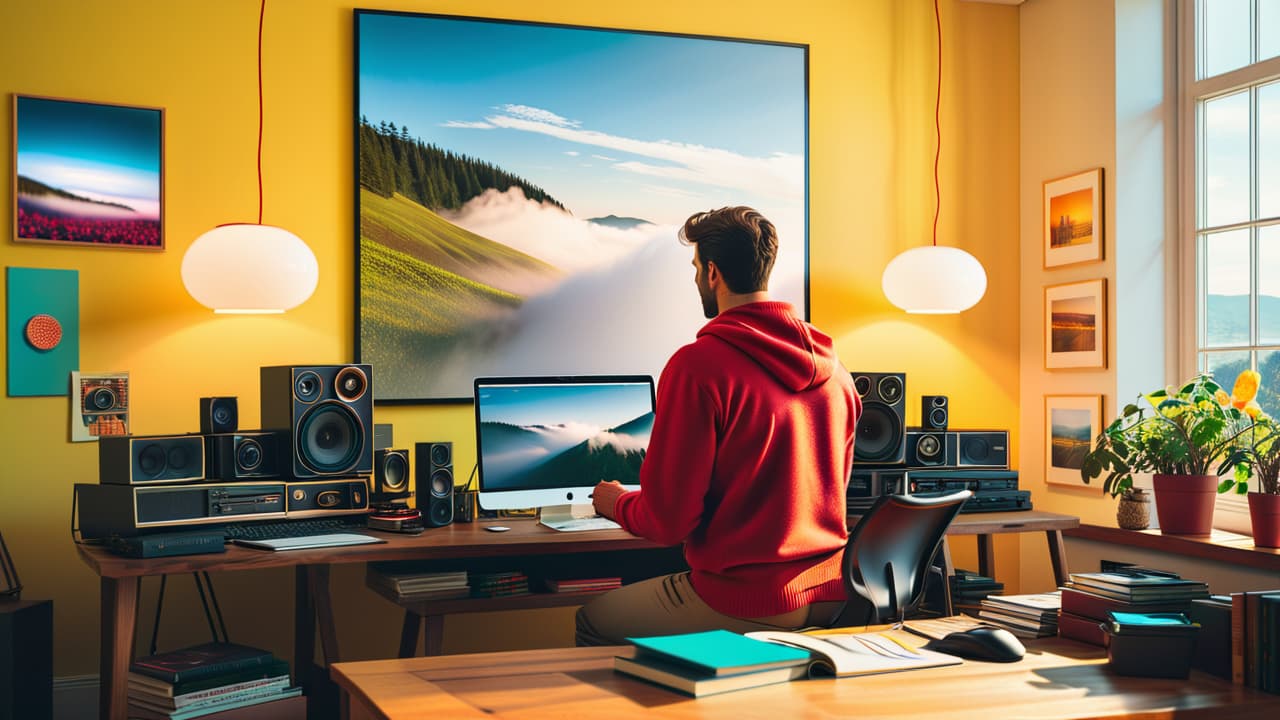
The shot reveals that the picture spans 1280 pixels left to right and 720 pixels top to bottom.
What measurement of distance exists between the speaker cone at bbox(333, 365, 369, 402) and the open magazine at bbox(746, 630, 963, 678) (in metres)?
1.74

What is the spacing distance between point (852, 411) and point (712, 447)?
415 mm

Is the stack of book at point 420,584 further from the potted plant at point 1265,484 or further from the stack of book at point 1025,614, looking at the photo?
the potted plant at point 1265,484

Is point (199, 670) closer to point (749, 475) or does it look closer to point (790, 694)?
point (749, 475)

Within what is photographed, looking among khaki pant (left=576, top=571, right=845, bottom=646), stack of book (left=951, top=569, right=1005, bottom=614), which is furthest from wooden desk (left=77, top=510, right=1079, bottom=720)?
khaki pant (left=576, top=571, right=845, bottom=646)

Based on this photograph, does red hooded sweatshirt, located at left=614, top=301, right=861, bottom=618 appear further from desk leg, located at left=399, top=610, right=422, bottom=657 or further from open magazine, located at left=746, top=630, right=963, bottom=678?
desk leg, located at left=399, top=610, right=422, bottom=657

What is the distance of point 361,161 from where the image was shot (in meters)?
3.66

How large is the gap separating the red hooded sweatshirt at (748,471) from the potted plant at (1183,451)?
5.51 ft

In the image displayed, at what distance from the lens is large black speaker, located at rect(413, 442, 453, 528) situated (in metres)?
3.19

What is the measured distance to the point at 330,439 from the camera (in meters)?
3.17

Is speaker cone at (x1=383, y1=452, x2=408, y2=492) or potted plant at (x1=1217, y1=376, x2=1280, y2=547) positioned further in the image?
speaker cone at (x1=383, y1=452, x2=408, y2=492)

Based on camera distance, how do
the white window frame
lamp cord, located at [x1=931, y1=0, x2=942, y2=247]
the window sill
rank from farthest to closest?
lamp cord, located at [x1=931, y1=0, x2=942, y2=247], the white window frame, the window sill

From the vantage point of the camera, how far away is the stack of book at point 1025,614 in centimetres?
199

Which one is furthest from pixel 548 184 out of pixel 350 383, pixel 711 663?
pixel 711 663

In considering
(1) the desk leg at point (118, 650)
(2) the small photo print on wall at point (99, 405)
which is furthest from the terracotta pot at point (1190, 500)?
(2) the small photo print on wall at point (99, 405)
